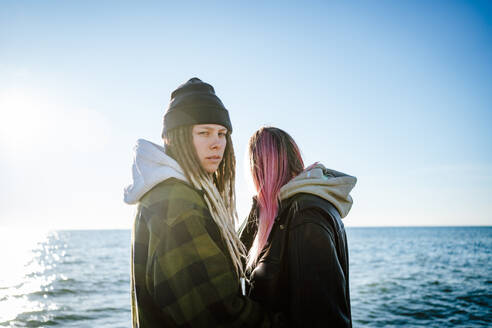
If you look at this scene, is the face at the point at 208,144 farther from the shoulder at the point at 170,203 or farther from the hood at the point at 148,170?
the shoulder at the point at 170,203

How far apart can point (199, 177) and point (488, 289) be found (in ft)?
64.8

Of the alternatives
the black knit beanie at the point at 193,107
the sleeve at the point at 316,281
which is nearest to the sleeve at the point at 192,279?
the sleeve at the point at 316,281

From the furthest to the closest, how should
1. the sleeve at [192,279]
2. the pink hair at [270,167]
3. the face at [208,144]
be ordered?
the pink hair at [270,167], the face at [208,144], the sleeve at [192,279]

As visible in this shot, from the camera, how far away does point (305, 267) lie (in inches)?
82.3

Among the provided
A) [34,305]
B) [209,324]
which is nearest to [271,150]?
[209,324]

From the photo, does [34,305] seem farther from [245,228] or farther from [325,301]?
[325,301]

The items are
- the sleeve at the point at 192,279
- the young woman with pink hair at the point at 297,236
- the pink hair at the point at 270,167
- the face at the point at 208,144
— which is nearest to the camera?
the sleeve at the point at 192,279

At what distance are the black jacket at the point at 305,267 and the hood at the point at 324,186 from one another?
51 mm

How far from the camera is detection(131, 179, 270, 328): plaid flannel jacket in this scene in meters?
1.84

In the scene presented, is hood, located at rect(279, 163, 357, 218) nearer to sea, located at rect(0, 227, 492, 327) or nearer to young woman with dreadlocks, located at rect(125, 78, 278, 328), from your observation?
young woman with dreadlocks, located at rect(125, 78, 278, 328)

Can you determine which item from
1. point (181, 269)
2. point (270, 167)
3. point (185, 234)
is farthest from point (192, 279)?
point (270, 167)

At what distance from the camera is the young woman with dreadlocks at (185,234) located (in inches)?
73.0

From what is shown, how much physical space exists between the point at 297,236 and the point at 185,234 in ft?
2.60

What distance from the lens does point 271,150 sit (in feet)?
9.00
